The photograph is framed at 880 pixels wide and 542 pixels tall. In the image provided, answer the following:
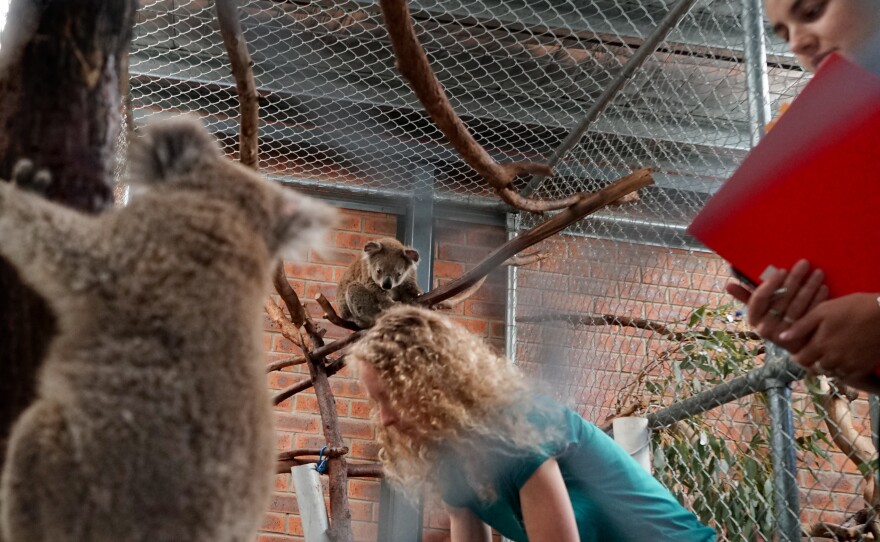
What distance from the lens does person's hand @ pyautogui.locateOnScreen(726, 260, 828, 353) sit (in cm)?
90

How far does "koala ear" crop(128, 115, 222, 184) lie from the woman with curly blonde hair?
115cm

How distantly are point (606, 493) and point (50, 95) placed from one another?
5.15 feet

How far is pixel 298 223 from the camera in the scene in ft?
2.12

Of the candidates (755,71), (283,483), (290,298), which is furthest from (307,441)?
(755,71)

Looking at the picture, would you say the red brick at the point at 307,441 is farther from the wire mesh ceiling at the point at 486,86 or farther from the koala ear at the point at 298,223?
the koala ear at the point at 298,223

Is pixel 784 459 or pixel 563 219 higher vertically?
pixel 563 219

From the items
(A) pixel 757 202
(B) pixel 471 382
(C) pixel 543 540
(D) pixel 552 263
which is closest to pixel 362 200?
(D) pixel 552 263

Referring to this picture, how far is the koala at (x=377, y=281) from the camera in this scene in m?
3.62

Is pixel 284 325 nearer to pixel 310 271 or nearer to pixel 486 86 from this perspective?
pixel 310 271

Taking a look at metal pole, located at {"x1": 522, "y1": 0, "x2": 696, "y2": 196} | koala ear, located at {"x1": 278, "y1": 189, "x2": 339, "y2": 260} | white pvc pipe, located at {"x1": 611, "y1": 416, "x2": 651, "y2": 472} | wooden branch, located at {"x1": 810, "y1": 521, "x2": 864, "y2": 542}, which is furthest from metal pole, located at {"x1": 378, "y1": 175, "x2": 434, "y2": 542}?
koala ear, located at {"x1": 278, "y1": 189, "x2": 339, "y2": 260}

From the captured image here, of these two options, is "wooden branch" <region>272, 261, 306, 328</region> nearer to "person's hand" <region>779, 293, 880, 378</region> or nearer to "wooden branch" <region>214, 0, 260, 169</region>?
"wooden branch" <region>214, 0, 260, 169</region>

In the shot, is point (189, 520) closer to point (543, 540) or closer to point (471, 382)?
point (543, 540)

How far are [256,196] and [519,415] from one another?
1.21 metres

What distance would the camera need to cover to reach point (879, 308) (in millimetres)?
867
